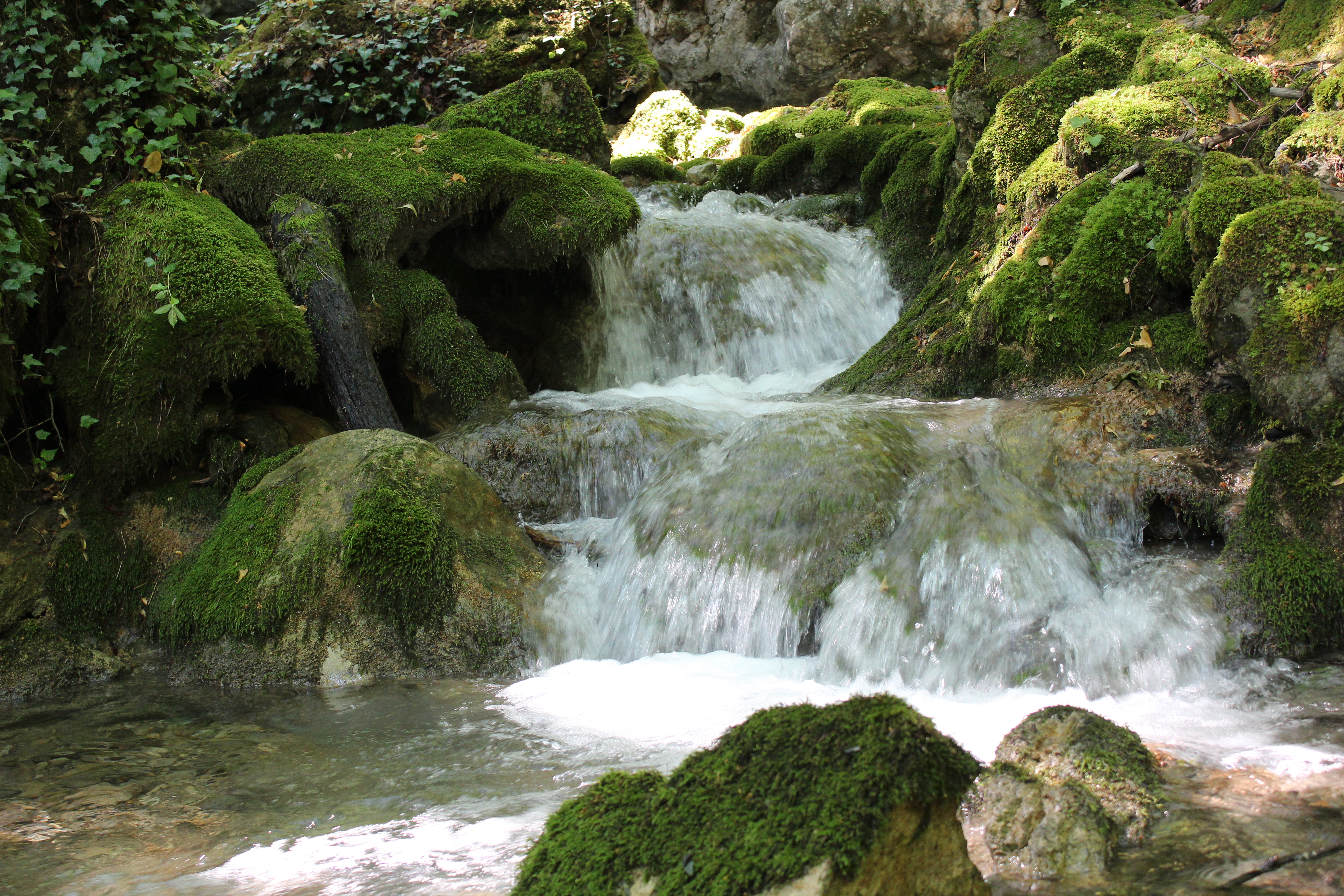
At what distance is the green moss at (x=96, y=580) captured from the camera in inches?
220

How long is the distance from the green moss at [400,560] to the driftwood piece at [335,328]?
4.03 ft

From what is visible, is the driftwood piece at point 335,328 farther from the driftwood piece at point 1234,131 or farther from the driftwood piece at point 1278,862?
the driftwood piece at point 1234,131

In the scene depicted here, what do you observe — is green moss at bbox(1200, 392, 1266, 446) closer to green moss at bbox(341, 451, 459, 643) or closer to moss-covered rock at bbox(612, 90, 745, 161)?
green moss at bbox(341, 451, 459, 643)

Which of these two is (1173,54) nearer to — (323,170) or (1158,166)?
(1158,166)

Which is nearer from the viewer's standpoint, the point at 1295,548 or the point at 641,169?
the point at 1295,548

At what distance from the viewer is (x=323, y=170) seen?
766cm

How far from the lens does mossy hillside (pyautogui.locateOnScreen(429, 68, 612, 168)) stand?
10.1 meters

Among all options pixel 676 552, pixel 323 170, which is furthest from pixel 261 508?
pixel 323 170

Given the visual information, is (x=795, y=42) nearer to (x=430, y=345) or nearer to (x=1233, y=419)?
(x=430, y=345)

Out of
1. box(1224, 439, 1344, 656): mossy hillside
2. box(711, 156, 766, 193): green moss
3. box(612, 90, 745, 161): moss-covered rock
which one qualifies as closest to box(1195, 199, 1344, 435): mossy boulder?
box(1224, 439, 1344, 656): mossy hillside

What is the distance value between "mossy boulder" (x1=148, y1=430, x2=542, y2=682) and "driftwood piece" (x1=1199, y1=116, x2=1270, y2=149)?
16.9 ft

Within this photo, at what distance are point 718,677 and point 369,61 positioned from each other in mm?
8969

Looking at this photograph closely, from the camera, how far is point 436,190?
7816 millimetres

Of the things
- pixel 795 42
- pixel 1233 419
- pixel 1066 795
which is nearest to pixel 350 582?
pixel 1066 795
